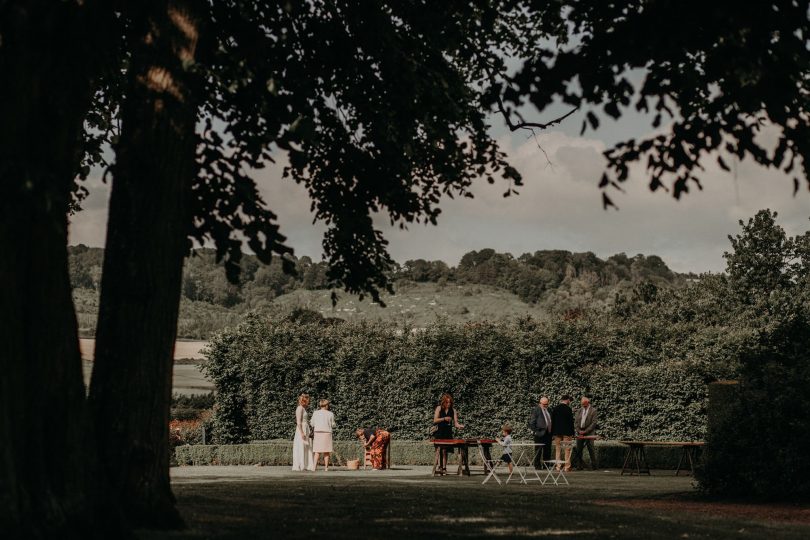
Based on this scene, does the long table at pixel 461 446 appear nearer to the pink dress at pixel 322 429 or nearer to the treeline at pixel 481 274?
the pink dress at pixel 322 429

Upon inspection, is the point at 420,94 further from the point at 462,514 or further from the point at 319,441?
the point at 319,441

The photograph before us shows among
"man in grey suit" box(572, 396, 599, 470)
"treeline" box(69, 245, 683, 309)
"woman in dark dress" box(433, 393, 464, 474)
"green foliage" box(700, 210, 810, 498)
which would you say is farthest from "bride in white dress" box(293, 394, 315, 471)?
"treeline" box(69, 245, 683, 309)

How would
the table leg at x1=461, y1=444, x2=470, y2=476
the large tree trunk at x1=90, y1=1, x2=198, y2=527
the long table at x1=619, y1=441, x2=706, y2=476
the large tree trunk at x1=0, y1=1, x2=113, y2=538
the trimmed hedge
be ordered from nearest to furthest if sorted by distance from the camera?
1. the large tree trunk at x1=0, y1=1, x2=113, y2=538
2. the large tree trunk at x1=90, y1=1, x2=198, y2=527
3. the table leg at x1=461, y1=444, x2=470, y2=476
4. the long table at x1=619, y1=441, x2=706, y2=476
5. the trimmed hedge

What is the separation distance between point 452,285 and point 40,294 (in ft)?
453

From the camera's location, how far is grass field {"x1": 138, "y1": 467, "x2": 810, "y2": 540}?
10.6 metres

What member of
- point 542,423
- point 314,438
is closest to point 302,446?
point 314,438

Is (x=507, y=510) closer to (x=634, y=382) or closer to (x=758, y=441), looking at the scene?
(x=758, y=441)

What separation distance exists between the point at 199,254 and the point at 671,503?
806 centimetres

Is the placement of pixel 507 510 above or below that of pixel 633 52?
below

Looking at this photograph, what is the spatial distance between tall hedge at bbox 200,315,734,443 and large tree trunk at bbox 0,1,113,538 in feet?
78.7

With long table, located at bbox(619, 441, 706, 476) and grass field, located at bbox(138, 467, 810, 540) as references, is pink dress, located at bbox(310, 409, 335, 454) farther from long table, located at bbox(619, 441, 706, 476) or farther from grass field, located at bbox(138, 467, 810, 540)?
grass field, located at bbox(138, 467, 810, 540)

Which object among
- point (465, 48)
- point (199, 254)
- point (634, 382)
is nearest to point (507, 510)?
point (199, 254)

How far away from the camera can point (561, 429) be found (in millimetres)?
26656

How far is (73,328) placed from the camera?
8703mm
